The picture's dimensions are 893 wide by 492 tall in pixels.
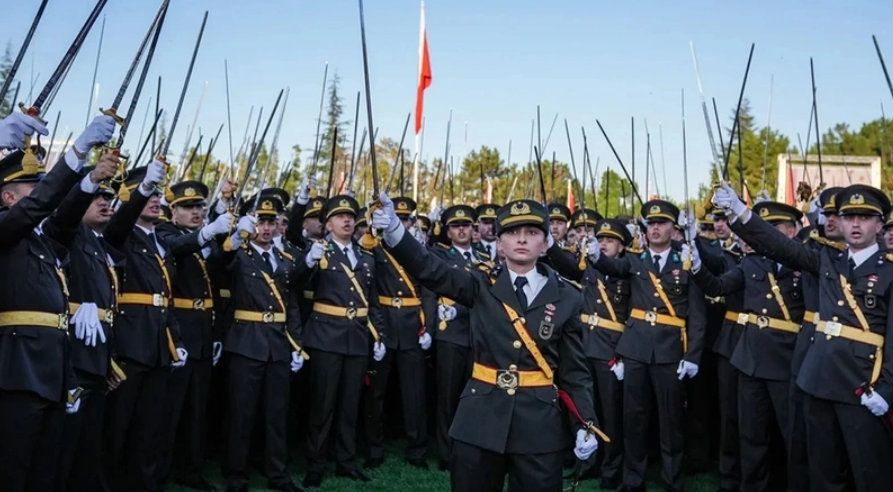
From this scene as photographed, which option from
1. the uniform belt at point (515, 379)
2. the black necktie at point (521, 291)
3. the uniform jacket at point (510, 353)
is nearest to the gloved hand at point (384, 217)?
the uniform jacket at point (510, 353)

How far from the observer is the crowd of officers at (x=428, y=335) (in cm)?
462

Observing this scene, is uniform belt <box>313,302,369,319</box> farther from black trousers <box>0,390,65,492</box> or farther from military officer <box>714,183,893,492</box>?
military officer <box>714,183,893,492</box>

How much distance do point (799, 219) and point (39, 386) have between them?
6.39 meters

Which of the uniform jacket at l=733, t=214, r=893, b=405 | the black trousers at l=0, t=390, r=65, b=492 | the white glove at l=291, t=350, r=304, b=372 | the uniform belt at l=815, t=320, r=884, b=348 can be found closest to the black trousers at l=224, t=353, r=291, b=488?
the white glove at l=291, t=350, r=304, b=372

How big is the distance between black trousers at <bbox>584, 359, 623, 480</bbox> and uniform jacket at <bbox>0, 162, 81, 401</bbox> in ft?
17.1

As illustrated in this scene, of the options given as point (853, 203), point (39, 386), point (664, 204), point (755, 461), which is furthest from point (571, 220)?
point (39, 386)

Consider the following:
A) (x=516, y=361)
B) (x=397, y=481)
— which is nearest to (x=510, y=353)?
(x=516, y=361)

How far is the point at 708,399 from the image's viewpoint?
8.97 meters

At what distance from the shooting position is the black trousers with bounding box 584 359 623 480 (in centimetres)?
820

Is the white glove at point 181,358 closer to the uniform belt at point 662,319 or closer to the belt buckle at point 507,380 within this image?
the belt buckle at point 507,380

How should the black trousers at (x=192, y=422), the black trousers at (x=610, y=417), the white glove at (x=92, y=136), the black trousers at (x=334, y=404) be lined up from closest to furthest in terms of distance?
the white glove at (x=92, y=136), the black trousers at (x=192, y=422), the black trousers at (x=334, y=404), the black trousers at (x=610, y=417)

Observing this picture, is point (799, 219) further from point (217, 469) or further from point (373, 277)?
point (217, 469)

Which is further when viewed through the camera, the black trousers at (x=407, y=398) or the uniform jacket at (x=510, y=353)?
the black trousers at (x=407, y=398)

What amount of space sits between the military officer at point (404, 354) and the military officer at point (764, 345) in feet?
9.94
